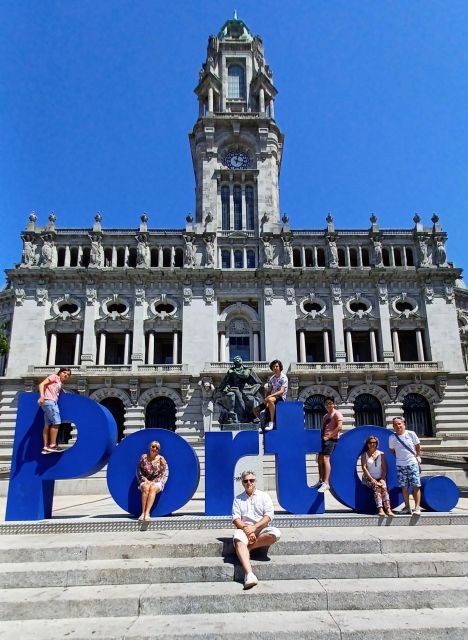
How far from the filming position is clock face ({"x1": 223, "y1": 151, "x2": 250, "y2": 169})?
46.3m

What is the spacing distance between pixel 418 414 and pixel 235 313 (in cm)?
1699

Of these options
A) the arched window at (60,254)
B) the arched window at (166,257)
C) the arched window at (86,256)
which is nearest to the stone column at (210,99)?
the arched window at (166,257)

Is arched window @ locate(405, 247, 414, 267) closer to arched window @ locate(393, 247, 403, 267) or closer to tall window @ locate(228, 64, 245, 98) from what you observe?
arched window @ locate(393, 247, 403, 267)

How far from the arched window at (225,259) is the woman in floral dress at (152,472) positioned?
107 feet

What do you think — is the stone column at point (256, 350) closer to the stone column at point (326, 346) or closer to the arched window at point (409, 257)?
the stone column at point (326, 346)

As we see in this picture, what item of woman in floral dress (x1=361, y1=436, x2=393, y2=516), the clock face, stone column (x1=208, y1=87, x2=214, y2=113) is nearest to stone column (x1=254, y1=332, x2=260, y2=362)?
the clock face

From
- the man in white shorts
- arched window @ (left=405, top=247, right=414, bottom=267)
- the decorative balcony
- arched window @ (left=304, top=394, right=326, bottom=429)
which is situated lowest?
the man in white shorts

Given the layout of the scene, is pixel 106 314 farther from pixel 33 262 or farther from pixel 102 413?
pixel 102 413

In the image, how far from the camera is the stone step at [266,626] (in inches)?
242

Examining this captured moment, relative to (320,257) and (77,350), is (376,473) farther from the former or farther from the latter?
(320,257)

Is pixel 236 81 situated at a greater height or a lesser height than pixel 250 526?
greater

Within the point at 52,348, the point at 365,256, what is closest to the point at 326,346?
the point at 365,256

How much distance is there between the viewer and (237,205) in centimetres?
4497

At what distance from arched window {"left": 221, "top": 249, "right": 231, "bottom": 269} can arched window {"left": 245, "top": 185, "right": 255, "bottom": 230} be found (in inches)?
128
